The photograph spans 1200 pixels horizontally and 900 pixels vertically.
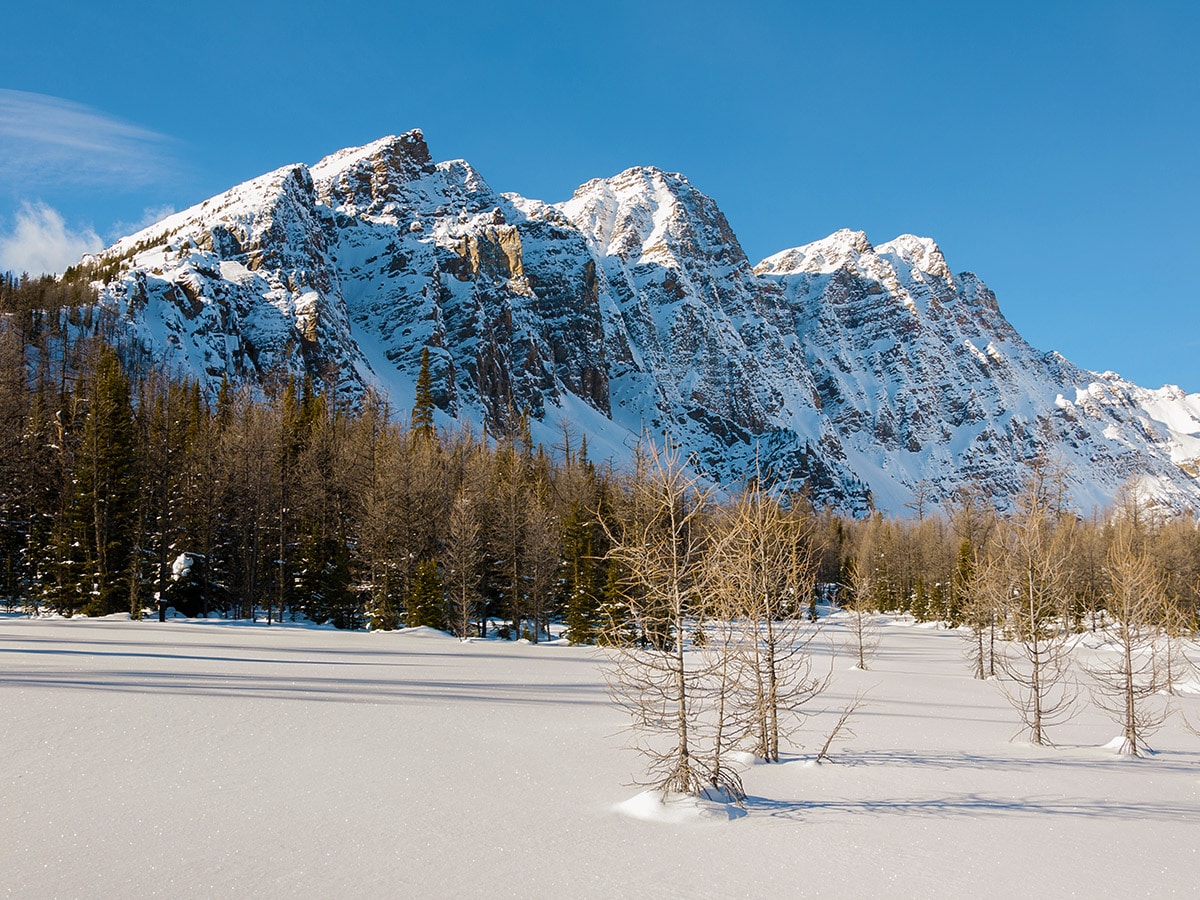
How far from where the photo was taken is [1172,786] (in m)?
10.9

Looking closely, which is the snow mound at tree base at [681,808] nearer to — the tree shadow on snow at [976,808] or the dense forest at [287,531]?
the tree shadow on snow at [976,808]

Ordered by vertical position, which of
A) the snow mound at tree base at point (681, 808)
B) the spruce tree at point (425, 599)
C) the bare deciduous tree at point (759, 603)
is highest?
the bare deciduous tree at point (759, 603)

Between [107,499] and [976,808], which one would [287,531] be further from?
[976,808]

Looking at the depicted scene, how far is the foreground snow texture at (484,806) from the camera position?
19.6ft

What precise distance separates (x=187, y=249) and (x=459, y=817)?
472 ft

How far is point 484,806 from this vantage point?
7.77 metres

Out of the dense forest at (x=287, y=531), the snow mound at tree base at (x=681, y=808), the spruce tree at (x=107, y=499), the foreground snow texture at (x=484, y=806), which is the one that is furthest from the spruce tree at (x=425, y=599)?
the snow mound at tree base at (x=681, y=808)

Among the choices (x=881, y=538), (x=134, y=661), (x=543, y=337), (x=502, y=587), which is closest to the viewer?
(x=134, y=661)

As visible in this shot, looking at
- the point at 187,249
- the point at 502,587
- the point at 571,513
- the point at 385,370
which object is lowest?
the point at 502,587

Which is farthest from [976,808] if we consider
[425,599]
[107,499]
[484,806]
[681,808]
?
[107,499]

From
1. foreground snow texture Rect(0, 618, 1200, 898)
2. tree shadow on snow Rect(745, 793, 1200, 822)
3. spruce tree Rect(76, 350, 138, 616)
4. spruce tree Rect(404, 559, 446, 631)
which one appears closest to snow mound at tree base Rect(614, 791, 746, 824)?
foreground snow texture Rect(0, 618, 1200, 898)

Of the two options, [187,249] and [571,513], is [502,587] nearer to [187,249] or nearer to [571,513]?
[571,513]

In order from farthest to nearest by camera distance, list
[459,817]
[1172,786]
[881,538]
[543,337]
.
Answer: [543,337] → [881,538] → [1172,786] → [459,817]

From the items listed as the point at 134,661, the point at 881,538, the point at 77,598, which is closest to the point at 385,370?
the point at 881,538
